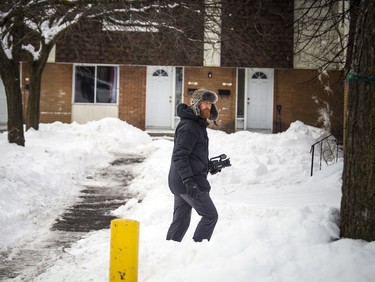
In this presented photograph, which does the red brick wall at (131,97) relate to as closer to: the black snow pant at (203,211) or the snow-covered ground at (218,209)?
the snow-covered ground at (218,209)

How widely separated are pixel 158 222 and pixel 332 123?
1676cm

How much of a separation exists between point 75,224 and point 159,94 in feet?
49.3

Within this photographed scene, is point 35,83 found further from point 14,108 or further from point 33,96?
point 14,108

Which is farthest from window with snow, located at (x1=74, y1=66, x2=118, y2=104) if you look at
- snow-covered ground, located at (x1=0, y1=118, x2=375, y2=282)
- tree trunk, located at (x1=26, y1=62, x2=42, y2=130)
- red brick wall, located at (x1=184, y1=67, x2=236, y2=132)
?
tree trunk, located at (x1=26, y1=62, x2=42, y2=130)

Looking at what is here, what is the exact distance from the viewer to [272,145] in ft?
52.9

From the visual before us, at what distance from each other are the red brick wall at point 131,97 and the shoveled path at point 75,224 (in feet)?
29.3

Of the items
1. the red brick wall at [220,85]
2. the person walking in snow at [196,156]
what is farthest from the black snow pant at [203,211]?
the red brick wall at [220,85]

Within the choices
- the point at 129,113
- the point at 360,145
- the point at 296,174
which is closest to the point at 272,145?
the point at 296,174

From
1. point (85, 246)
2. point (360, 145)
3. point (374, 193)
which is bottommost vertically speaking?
point (85, 246)

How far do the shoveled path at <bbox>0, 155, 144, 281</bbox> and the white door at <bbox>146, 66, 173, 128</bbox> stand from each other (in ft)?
30.2

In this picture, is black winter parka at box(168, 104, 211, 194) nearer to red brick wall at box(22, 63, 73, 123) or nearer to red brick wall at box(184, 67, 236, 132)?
red brick wall at box(184, 67, 236, 132)

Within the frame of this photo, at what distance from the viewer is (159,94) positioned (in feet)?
73.5

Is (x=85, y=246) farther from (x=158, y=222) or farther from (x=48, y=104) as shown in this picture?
(x=48, y=104)

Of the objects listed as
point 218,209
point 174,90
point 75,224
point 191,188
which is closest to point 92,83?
point 174,90
